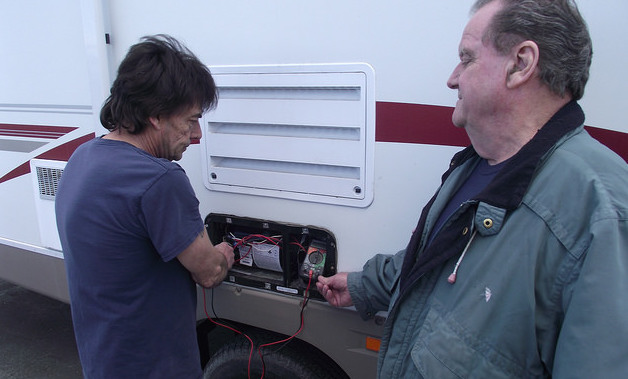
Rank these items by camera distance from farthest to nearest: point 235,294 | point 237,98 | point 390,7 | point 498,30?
point 235,294 → point 237,98 → point 390,7 → point 498,30

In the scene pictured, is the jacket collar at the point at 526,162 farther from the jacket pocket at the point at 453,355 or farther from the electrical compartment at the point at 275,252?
the electrical compartment at the point at 275,252

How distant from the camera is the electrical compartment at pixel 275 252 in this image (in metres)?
1.75

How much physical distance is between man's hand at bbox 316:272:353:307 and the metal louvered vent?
161 centimetres

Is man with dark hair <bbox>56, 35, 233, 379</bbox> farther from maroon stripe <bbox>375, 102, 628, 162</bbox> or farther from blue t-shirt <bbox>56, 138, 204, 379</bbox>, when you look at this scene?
maroon stripe <bbox>375, 102, 628, 162</bbox>

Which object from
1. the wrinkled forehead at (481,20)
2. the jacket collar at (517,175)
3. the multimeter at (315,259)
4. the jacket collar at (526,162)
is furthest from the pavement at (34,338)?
the wrinkled forehead at (481,20)

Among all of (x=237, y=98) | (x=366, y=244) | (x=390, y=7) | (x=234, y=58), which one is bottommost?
(x=366, y=244)

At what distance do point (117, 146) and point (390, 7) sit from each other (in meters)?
1.00

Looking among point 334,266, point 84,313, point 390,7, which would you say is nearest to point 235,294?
point 334,266

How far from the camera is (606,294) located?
2.77 ft

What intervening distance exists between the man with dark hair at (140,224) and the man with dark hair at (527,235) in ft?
2.49

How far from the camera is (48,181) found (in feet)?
7.69

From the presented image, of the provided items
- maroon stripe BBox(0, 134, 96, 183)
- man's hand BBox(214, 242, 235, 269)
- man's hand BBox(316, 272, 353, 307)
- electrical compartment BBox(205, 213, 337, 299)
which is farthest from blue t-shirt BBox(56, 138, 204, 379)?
maroon stripe BBox(0, 134, 96, 183)

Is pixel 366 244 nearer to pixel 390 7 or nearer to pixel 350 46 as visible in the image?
pixel 350 46

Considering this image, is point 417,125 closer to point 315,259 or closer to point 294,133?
point 294,133
